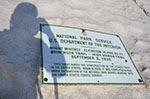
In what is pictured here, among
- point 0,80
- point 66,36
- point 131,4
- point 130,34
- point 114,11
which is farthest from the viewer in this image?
point 131,4

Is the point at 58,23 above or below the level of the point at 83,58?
above

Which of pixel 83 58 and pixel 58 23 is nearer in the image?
pixel 83 58

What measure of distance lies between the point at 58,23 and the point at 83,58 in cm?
65

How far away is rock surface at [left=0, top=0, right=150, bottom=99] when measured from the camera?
4.68 ft

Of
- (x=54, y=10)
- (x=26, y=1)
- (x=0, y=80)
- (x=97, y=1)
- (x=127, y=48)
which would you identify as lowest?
(x=0, y=80)

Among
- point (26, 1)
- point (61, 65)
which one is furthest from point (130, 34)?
point (26, 1)

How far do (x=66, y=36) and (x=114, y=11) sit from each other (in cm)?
135

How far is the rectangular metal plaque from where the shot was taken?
1497 mm

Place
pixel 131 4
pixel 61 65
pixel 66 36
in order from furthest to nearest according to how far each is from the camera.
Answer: pixel 131 4
pixel 66 36
pixel 61 65

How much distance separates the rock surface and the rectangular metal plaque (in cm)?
9

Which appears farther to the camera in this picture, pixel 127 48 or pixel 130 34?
pixel 130 34

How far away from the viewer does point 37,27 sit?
1.87 metres

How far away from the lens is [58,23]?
2.02 meters

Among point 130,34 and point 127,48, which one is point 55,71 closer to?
point 127,48
